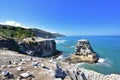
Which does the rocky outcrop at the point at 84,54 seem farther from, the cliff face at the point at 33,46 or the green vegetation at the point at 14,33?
the green vegetation at the point at 14,33

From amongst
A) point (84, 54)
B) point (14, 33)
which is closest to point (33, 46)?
point (14, 33)

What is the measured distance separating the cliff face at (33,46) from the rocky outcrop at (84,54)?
1269cm

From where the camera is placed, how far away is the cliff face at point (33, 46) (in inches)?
2233

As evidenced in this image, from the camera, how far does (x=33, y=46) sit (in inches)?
2576

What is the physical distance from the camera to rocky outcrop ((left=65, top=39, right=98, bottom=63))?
57.1 meters

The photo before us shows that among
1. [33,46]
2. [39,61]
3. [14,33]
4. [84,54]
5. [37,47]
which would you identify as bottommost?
[84,54]

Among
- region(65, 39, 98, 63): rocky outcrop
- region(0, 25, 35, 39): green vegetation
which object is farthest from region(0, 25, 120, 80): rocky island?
region(0, 25, 35, 39): green vegetation

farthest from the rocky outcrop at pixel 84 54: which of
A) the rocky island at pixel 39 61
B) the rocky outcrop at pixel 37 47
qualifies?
the rocky outcrop at pixel 37 47

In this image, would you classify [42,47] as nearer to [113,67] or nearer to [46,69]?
[113,67]

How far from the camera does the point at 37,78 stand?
557 inches

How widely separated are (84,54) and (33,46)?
16942 millimetres

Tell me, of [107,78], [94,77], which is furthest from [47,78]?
[107,78]

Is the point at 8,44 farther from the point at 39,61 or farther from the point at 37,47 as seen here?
the point at 39,61

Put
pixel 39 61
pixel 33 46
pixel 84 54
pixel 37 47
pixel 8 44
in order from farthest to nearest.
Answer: pixel 37 47 < pixel 33 46 < pixel 84 54 < pixel 8 44 < pixel 39 61
